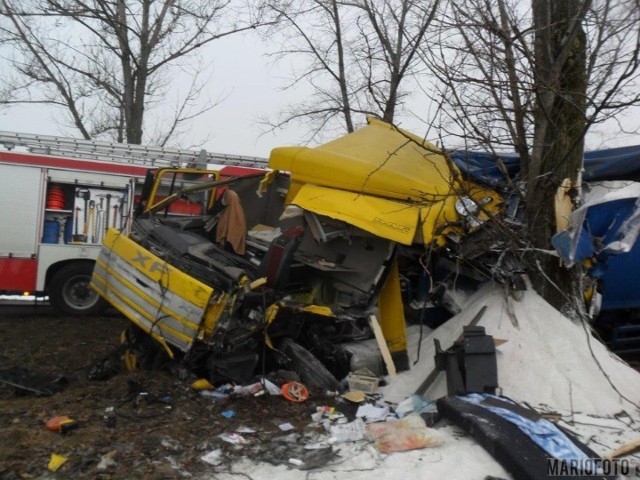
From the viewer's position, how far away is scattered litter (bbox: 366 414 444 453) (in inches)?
159

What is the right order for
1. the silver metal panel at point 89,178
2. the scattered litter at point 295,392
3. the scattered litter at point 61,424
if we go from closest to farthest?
the scattered litter at point 61,424 → the scattered litter at point 295,392 → the silver metal panel at point 89,178

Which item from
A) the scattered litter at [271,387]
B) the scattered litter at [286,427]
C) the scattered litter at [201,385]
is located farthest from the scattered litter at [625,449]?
the scattered litter at [201,385]

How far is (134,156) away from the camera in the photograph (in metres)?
9.84

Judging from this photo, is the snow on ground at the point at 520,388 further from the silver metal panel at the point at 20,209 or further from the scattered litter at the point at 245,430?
the silver metal panel at the point at 20,209

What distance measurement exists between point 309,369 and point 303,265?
121 cm

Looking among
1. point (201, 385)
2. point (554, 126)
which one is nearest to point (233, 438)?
point (201, 385)

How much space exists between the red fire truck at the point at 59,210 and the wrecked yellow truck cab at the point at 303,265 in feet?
8.10

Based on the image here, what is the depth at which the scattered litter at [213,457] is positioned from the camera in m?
3.83

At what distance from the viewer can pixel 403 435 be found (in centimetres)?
418

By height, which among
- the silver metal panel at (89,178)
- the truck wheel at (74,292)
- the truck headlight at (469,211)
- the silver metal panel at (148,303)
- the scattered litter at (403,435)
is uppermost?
the truck headlight at (469,211)

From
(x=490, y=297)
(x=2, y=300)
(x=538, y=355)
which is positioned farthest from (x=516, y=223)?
(x=2, y=300)

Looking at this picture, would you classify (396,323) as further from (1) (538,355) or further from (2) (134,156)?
(2) (134,156)

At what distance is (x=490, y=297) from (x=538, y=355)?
0.91m

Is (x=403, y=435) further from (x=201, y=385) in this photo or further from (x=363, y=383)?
(x=201, y=385)
